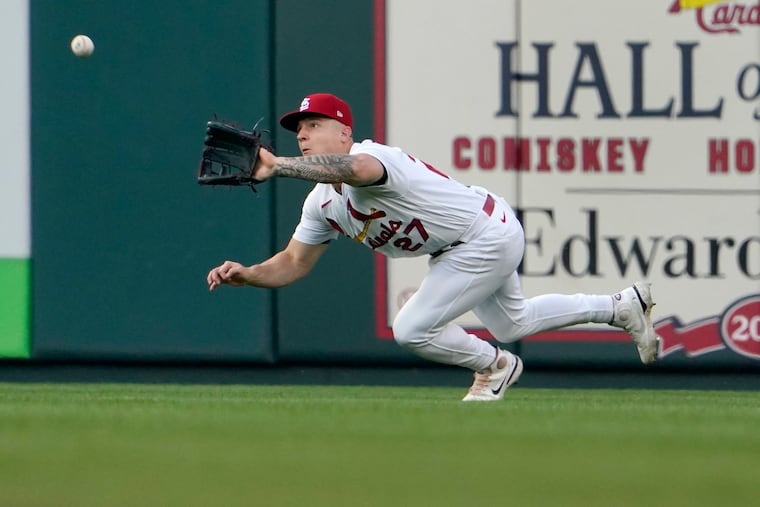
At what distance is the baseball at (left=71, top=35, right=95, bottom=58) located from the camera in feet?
29.6

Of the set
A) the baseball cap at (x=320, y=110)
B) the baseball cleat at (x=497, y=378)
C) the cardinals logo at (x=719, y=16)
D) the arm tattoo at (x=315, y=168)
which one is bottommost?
the baseball cleat at (x=497, y=378)

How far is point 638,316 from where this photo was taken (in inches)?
287

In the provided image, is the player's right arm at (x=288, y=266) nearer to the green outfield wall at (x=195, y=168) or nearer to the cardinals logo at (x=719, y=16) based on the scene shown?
the green outfield wall at (x=195, y=168)

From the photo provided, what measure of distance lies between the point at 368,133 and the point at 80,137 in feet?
5.82

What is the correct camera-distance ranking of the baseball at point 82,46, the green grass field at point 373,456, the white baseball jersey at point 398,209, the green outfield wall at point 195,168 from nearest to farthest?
the green grass field at point 373,456 → the white baseball jersey at point 398,209 → the baseball at point 82,46 → the green outfield wall at point 195,168

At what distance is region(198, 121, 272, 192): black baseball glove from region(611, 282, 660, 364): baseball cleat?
2.16 meters

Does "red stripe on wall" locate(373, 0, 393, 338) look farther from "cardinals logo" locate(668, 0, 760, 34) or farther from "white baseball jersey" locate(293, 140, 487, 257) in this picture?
"white baseball jersey" locate(293, 140, 487, 257)

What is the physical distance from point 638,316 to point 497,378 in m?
0.83

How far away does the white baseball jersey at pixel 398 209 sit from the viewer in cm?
640

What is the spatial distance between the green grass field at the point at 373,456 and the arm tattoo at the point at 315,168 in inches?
35.4

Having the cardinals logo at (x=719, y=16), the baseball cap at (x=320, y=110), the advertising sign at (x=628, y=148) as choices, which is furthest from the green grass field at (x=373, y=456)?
the cardinals logo at (x=719, y=16)

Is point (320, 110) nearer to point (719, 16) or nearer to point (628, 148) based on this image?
point (628, 148)

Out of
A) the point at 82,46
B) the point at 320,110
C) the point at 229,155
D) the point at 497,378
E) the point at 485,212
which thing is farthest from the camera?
the point at 82,46

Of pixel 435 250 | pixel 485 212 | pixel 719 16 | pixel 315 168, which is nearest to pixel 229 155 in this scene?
pixel 315 168
